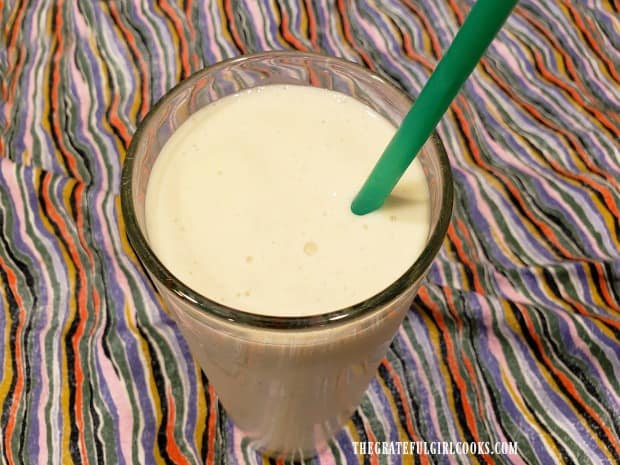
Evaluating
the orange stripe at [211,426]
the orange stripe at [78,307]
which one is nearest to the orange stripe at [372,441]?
the orange stripe at [211,426]

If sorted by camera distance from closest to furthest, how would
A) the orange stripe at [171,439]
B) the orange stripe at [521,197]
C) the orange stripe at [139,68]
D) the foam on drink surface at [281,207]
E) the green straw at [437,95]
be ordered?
the green straw at [437,95], the foam on drink surface at [281,207], the orange stripe at [171,439], the orange stripe at [521,197], the orange stripe at [139,68]

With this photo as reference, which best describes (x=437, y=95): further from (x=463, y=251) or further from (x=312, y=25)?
(x=312, y=25)

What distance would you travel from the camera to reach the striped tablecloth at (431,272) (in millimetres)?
705

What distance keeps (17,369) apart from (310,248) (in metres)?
0.44

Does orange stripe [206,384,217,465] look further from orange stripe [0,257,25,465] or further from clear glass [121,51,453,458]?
orange stripe [0,257,25,465]

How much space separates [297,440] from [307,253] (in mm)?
285

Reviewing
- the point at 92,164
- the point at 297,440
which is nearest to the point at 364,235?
the point at 297,440

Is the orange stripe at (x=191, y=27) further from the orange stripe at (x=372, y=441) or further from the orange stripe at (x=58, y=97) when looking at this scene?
the orange stripe at (x=372, y=441)

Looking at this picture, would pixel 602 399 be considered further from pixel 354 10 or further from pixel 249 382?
pixel 354 10

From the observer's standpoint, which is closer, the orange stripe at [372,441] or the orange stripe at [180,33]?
the orange stripe at [372,441]

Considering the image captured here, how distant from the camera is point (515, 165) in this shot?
2.85 feet

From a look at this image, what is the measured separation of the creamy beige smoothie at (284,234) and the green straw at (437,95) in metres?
0.03

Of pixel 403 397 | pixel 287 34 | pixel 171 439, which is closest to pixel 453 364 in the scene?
pixel 403 397

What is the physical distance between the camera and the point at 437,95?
0.38 meters
